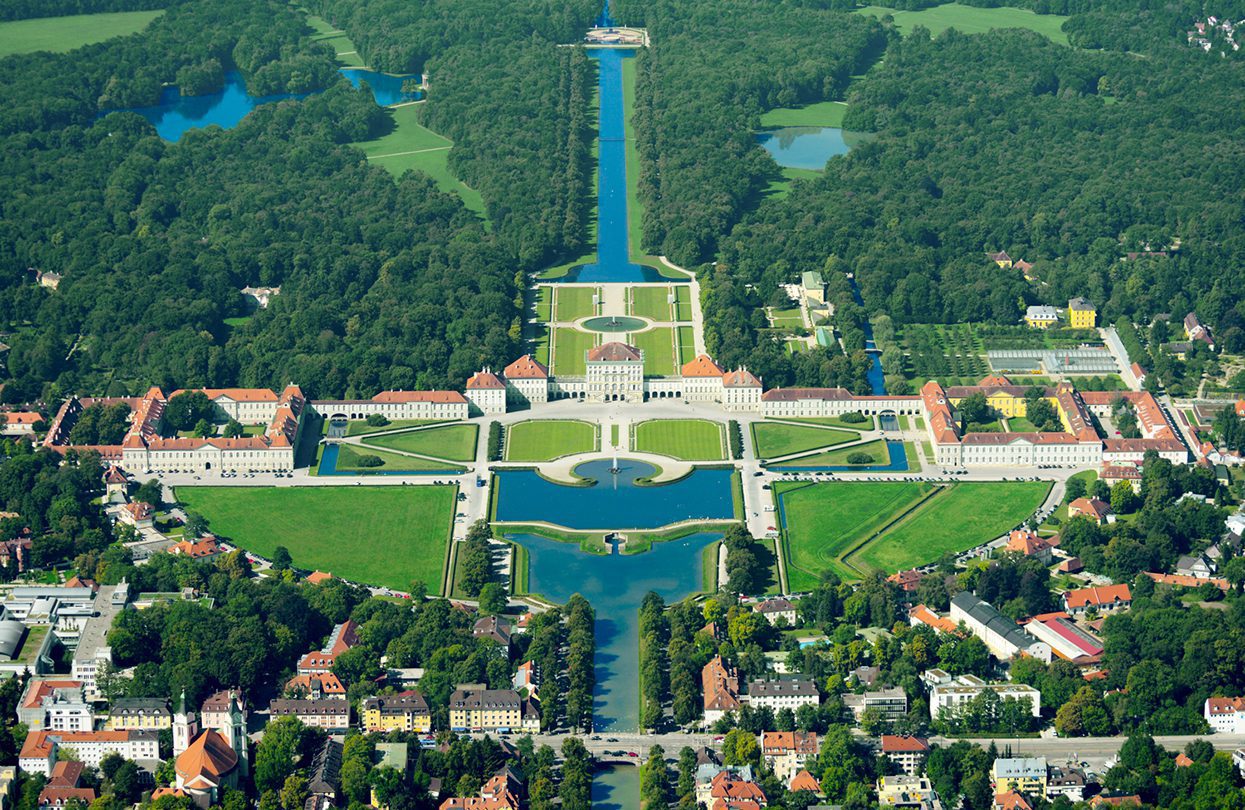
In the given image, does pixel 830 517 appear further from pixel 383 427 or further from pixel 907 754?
pixel 383 427

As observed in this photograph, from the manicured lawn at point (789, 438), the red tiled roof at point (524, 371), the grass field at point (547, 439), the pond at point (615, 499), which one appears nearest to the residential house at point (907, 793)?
the pond at point (615, 499)

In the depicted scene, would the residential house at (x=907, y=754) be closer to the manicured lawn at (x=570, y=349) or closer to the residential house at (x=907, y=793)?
the residential house at (x=907, y=793)

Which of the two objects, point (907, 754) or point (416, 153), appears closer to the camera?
point (907, 754)

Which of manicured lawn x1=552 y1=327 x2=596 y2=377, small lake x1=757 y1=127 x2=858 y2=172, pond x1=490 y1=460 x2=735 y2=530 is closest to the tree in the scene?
pond x1=490 y1=460 x2=735 y2=530

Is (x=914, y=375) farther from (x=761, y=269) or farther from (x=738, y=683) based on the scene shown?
(x=738, y=683)

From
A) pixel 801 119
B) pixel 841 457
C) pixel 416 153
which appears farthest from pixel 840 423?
pixel 801 119
